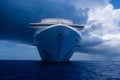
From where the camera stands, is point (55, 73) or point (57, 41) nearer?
point (55, 73)

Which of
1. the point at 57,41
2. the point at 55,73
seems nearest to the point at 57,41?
the point at 57,41

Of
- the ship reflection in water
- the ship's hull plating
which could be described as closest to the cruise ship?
the ship's hull plating

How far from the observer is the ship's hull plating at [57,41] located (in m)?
75.3

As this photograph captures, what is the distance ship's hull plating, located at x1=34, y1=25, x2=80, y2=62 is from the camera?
7531 cm

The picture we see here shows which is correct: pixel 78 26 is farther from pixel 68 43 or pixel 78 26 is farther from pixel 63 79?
pixel 63 79

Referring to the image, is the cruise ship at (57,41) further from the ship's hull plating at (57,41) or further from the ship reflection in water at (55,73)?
the ship reflection in water at (55,73)

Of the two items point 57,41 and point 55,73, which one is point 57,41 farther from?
point 55,73

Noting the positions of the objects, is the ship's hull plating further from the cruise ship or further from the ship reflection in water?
the ship reflection in water

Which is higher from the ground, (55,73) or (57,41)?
(57,41)

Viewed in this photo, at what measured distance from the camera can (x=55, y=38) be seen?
7612cm

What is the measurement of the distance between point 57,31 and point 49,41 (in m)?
5.41

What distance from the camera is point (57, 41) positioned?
3031 inches

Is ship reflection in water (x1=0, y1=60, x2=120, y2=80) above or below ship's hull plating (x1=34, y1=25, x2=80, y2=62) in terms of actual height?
below

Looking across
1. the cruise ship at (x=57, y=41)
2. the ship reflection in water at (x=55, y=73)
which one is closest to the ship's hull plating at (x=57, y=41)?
the cruise ship at (x=57, y=41)
